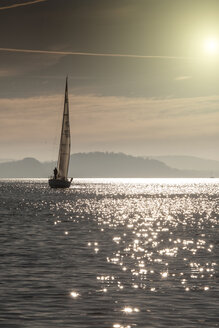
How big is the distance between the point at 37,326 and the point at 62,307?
10.6 feet

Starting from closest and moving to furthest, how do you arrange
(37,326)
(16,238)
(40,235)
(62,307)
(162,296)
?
(37,326), (62,307), (162,296), (16,238), (40,235)

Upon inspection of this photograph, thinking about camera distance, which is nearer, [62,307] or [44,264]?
[62,307]

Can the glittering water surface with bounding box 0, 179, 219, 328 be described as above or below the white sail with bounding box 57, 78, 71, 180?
below

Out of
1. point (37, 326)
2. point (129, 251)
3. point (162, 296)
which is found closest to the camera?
point (37, 326)

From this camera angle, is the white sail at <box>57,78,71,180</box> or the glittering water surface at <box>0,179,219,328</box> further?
the white sail at <box>57,78,71,180</box>

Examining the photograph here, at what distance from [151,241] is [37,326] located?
33.1 metres

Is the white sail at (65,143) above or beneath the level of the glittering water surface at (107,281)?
above

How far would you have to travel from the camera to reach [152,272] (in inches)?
1363

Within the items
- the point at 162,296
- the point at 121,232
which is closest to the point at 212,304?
the point at 162,296

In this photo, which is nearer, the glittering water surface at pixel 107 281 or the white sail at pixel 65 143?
the glittering water surface at pixel 107 281

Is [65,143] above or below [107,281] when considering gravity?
above

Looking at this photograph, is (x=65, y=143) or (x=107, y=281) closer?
(x=107, y=281)

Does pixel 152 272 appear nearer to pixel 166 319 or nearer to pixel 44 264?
pixel 44 264

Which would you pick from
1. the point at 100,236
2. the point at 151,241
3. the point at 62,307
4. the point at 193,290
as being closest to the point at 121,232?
the point at 100,236
